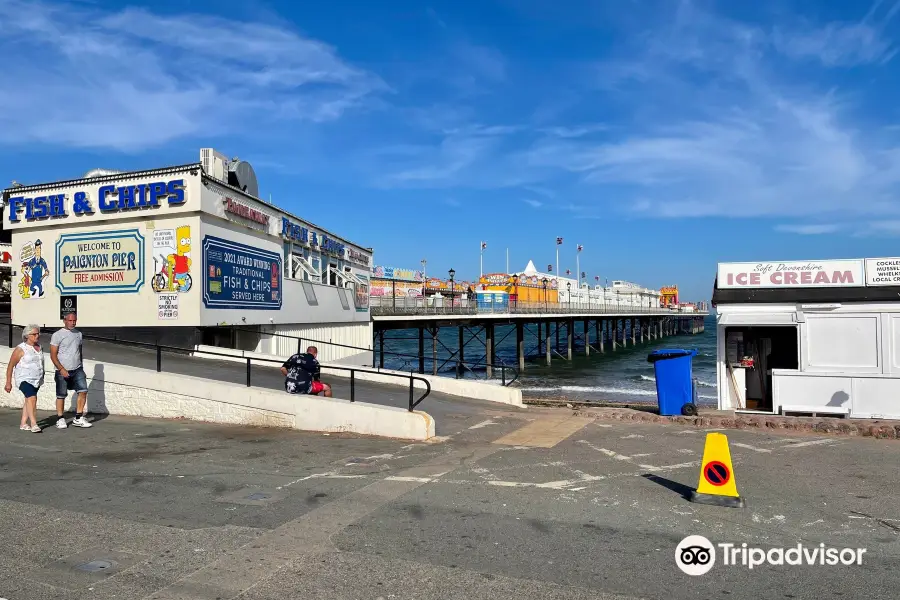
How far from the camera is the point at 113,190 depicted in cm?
1587

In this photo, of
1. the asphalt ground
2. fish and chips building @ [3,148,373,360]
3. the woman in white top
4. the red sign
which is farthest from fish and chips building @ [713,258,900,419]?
the red sign

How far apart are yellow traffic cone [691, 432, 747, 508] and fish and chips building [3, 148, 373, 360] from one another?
37.6 feet

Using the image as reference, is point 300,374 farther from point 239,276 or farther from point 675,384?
point 239,276

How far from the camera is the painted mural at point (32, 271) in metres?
16.8

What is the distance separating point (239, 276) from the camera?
17.1 meters

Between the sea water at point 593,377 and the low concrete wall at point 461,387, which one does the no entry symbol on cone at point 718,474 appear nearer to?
the low concrete wall at point 461,387

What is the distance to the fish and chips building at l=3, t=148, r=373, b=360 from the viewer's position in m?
15.3

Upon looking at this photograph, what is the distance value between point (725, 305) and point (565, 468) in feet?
22.6

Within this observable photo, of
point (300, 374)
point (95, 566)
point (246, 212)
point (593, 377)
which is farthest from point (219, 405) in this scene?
point (593, 377)

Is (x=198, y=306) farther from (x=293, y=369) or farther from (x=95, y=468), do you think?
(x=95, y=468)

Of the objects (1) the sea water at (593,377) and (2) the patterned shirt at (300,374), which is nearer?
(2) the patterned shirt at (300,374)

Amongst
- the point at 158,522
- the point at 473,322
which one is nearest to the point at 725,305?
the point at 158,522

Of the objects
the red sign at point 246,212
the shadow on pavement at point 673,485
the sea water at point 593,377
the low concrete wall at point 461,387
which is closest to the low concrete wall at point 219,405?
the shadow on pavement at point 673,485

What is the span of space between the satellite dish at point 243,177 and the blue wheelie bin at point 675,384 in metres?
12.4
